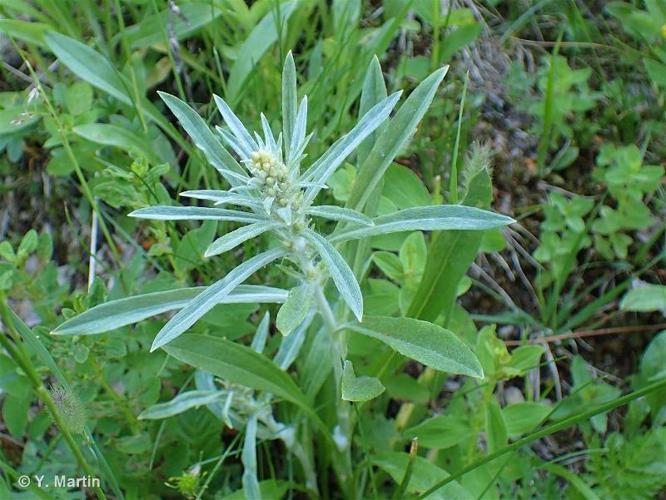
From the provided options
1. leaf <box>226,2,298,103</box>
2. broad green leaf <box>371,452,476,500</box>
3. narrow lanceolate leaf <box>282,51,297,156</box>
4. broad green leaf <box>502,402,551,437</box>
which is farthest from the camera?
leaf <box>226,2,298,103</box>

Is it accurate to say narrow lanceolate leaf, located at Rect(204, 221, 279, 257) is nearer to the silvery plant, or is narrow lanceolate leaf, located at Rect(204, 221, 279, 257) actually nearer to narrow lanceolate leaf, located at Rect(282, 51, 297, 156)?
the silvery plant

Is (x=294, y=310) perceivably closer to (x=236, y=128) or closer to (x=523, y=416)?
(x=236, y=128)

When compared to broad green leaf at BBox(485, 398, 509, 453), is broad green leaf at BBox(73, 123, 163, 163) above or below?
above

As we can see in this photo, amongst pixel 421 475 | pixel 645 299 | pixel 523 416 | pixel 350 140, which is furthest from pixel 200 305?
pixel 645 299

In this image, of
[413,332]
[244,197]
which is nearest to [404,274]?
[413,332]

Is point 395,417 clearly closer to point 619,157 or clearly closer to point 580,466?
point 580,466

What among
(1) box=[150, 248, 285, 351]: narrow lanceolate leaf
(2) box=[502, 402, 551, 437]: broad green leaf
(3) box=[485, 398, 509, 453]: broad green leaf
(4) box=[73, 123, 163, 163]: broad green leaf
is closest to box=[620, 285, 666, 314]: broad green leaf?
(2) box=[502, 402, 551, 437]: broad green leaf
